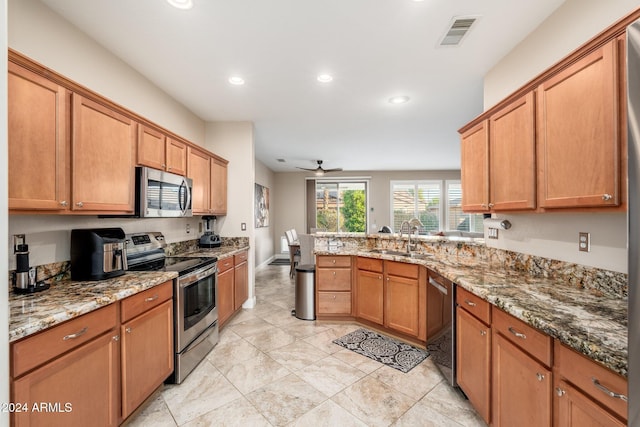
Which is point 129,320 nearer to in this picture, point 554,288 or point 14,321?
point 14,321

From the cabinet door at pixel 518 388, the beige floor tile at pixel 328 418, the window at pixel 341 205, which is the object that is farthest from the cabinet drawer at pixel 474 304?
the window at pixel 341 205

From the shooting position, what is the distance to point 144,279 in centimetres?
189

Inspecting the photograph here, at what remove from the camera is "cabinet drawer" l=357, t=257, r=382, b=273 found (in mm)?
3088

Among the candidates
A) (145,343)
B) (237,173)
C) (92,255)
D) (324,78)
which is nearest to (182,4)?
(324,78)

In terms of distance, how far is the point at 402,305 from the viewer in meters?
2.85

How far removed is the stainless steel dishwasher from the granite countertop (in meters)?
0.18

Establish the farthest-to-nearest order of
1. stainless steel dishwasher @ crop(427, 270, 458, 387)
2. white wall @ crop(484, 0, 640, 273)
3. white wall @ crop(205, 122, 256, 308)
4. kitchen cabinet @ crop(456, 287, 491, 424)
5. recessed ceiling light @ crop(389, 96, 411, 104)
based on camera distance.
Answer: white wall @ crop(205, 122, 256, 308) < recessed ceiling light @ crop(389, 96, 411, 104) < stainless steel dishwasher @ crop(427, 270, 458, 387) < kitchen cabinet @ crop(456, 287, 491, 424) < white wall @ crop(484, 0, 640, 273)

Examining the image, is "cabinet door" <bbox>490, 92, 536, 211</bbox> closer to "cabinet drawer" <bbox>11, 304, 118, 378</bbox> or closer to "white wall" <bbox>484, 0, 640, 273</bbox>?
"white wall" <bbox>484, 0, 640, 273</bbox>

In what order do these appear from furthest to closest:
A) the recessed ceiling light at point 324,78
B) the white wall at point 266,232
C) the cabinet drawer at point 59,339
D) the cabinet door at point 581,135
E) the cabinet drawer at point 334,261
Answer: the white wall at point 266,232 < the cabinet drawer at point 334,261 < the recessed ceiling light at point 324,78 < the cabinet door at point 581,135 < the cabinet drawer at point 59,339

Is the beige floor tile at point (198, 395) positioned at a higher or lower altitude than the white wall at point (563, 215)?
lower

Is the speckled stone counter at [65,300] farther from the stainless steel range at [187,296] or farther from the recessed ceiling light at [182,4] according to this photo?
the recessed ceiling light at [182,4]

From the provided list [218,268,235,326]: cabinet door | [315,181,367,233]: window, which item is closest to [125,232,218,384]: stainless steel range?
[218,268,235,326]: cabinet door

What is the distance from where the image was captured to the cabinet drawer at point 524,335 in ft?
3.81

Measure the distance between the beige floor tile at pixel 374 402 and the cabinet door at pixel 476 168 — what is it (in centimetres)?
160
